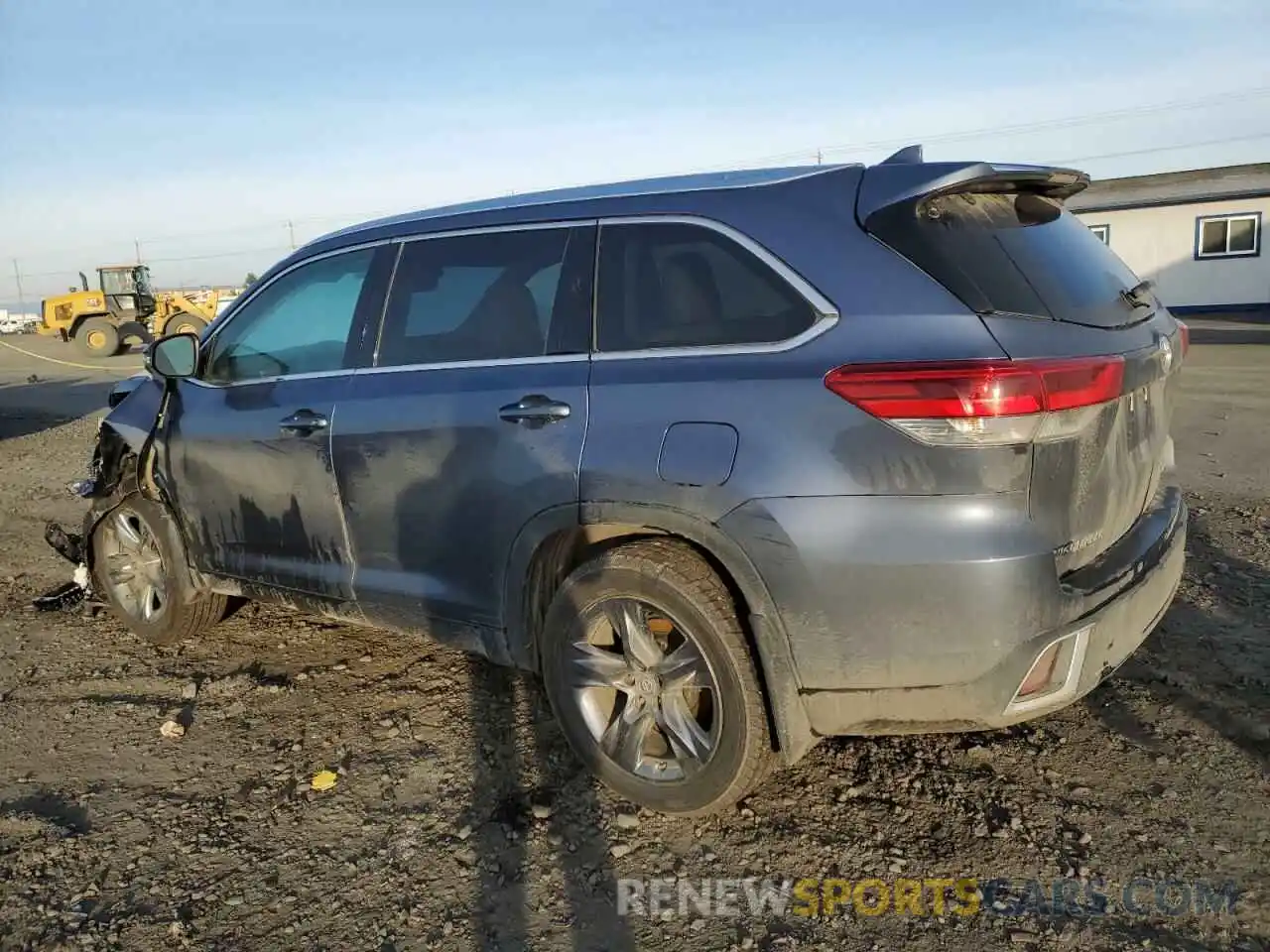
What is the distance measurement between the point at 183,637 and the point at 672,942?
124 inches

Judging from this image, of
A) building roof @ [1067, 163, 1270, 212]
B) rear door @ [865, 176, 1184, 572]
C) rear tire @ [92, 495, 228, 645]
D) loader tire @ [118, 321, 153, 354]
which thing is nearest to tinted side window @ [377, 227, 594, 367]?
rear door @ [865, 176, 1184, 572]

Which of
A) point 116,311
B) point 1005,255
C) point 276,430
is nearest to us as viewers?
point 1005,255

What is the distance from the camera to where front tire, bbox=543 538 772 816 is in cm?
280

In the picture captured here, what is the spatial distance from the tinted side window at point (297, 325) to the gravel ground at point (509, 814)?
1334mm

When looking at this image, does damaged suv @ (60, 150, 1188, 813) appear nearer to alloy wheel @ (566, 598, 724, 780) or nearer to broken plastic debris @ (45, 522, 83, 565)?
alloy wheel @ (566, 598, 724, 780)

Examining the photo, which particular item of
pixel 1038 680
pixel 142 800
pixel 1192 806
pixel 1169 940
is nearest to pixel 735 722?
pixel 1038 680

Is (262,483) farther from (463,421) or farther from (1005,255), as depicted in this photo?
(1005,255)

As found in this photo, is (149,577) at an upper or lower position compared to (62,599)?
upper

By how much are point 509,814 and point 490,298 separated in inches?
67.6

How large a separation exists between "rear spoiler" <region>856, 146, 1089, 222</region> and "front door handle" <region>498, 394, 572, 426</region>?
1.04m

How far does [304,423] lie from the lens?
3.74 metres

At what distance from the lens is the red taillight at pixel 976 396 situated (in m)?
2.42

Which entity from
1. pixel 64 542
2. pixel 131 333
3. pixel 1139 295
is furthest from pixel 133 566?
pixel 131 333

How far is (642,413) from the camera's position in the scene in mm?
2867
